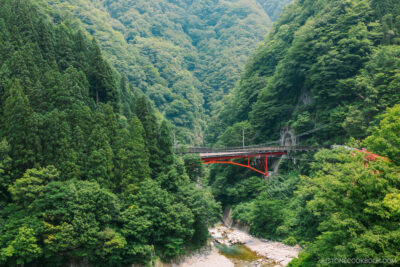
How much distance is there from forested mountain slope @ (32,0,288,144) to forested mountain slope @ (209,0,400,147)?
28493 mm

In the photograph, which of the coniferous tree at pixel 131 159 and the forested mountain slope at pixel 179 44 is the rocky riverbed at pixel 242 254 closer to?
the coniferous tree at pixel 131 159

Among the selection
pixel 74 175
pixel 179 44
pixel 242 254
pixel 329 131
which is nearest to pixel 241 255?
pixel 242 254

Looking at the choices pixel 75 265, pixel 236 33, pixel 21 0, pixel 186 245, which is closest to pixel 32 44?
pixel 21 0

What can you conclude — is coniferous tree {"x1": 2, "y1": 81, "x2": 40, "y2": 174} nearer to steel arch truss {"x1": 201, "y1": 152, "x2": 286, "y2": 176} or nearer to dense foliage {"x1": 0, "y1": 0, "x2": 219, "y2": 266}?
dense foliage {"x1": 0, "y1": 0, "x2": 219, "y2": 266}

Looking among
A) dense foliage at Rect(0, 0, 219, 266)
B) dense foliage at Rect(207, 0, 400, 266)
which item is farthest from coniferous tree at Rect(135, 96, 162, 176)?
dense foliage at Rect(207, 0, 400, 266)

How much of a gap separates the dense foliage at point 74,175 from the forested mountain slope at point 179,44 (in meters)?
40.0

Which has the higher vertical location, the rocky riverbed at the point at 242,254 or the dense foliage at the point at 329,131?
the dense foliage at the point at 329,131

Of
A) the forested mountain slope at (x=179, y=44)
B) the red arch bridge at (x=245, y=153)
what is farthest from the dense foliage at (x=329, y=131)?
the forested mountain slope at (x=179, y=44)

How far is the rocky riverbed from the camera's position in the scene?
29.8 meters

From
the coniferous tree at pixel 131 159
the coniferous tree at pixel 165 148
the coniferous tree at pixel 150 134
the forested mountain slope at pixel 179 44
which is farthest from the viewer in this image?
the forested mountain slope at pixel 179 44

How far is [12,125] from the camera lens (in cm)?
2472

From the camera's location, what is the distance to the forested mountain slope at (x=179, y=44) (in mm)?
97906

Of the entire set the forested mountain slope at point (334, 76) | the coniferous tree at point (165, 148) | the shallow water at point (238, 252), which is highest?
the forested mountain slope at point (334, 76)

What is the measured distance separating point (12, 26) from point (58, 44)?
473cm
